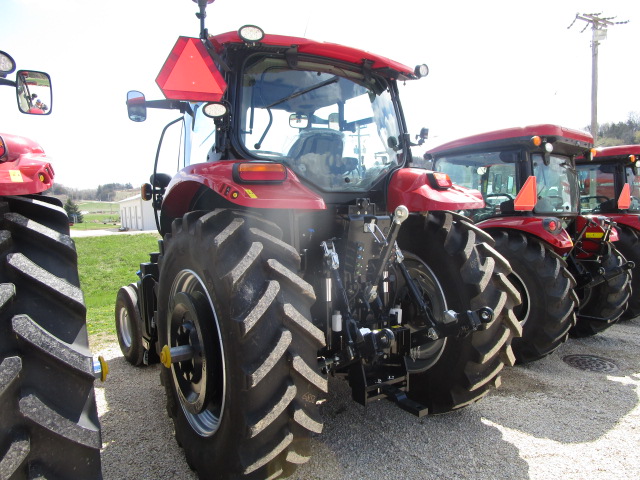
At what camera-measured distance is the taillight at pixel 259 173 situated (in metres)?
2.15

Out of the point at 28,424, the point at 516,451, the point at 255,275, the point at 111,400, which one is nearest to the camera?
the point at 28,424

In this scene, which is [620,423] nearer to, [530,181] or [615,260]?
[530,181]

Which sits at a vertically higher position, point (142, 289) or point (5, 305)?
point (5, 305)

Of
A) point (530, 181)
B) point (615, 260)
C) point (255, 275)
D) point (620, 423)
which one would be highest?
point (530, 181)

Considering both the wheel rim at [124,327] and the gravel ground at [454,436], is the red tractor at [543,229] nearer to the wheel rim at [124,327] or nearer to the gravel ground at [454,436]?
the gravel ground at [454,436]

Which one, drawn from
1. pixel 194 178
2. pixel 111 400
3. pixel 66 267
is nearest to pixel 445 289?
pixel 194 178

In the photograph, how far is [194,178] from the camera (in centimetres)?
247

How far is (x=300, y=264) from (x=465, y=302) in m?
1.06

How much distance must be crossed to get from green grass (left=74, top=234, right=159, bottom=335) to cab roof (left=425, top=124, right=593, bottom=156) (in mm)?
4884

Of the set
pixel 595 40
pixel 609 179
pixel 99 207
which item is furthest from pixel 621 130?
pixel 99 207

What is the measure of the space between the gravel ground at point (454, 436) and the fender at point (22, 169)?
1.65 metres

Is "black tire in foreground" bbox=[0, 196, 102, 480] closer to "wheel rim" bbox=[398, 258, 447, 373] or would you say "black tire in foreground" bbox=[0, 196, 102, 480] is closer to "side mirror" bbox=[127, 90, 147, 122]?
"side mirror" bbox=[127, 90, 147, 122]

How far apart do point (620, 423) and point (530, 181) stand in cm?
230

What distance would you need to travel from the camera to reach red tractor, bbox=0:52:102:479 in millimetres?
1268
